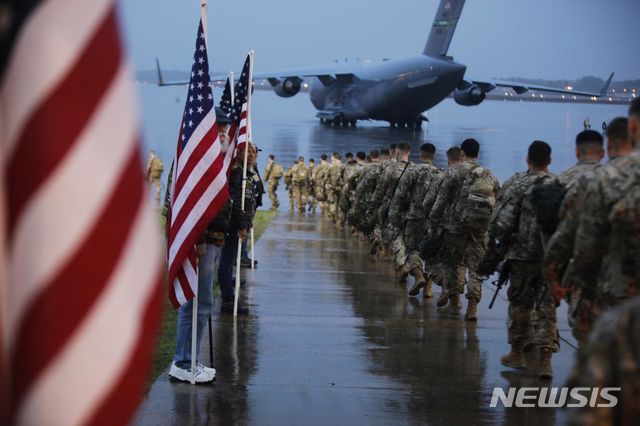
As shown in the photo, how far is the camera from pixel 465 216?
8.20 metres

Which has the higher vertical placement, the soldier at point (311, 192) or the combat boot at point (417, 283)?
the soldier at point (311, 192)

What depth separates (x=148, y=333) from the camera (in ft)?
5.15

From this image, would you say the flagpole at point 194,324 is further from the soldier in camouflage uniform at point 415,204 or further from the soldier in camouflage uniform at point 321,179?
the soldier in camouflage uniform at point 321,179

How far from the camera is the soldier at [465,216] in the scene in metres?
8.16

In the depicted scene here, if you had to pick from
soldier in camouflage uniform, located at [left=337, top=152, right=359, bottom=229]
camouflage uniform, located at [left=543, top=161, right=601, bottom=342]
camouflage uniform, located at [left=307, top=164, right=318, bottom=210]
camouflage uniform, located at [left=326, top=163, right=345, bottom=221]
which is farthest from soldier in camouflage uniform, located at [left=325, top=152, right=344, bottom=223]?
camouflage uniform, located at [left=543, top=161, right=601, bottom=342]

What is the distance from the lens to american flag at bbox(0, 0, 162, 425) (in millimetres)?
1351

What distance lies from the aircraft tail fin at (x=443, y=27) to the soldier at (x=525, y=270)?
5273 cm

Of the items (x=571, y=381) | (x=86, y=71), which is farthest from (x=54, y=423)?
(x=571, y=381)

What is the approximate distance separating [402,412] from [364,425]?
1.40ft

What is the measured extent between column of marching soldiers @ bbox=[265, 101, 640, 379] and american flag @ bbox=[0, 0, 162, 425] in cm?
300

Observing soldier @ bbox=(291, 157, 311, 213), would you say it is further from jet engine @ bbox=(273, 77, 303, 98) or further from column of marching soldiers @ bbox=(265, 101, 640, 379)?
jet engine @ bbox=(273, 77, 303, 98)

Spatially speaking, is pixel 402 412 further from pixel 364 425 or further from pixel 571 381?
pixel 571 381

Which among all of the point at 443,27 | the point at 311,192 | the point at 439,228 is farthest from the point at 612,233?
the point at 443,27

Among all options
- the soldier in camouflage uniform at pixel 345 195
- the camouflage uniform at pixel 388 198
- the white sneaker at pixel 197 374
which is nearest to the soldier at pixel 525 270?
the white sneaker at pixel 197 374
